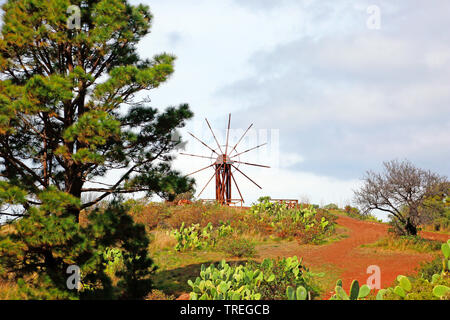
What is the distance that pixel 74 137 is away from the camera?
25.6ft

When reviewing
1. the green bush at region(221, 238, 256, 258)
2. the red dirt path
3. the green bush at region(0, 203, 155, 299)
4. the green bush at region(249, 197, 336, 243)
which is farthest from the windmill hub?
the green bush at region(0, 203, 155, 299)

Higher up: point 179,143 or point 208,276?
point 179,143

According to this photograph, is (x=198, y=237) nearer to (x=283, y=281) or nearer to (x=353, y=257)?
(x=353, y=257)

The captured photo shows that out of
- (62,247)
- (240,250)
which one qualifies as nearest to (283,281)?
(240,250)

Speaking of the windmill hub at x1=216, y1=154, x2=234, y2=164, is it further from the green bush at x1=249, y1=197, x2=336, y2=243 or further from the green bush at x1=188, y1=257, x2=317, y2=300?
the green bush at x1=188, y1=257, x2=317, y2=300

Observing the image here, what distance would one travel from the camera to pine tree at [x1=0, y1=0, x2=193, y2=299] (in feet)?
23.7
